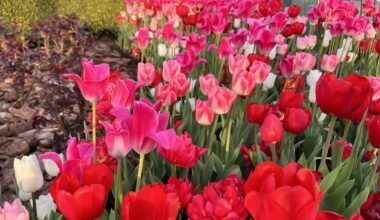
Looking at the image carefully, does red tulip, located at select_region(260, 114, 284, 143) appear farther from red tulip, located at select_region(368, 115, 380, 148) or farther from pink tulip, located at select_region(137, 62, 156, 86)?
pink tulip, located at select_region(137, 62, 156, 86)

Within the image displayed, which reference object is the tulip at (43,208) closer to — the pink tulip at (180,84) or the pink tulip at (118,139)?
the pink tulip at (118,139)

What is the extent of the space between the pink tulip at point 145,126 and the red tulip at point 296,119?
542mm

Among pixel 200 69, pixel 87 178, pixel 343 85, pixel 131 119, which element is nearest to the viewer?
pixel 87 178

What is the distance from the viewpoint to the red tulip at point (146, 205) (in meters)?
0.88

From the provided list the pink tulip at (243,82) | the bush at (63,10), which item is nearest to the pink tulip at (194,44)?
the pink tulip at (243,82)

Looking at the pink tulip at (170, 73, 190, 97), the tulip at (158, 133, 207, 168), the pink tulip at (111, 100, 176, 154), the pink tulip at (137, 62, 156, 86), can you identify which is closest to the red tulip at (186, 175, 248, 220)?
the pink tulip at (111, 100, 176, 154)

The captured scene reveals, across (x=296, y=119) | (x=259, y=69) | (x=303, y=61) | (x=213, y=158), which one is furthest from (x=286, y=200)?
(x=303, y=61)

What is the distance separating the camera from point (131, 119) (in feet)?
Answer: 3.71

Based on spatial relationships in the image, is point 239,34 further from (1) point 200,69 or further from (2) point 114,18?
(2) point 114,18

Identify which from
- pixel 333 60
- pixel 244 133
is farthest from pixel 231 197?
pixel 333 60

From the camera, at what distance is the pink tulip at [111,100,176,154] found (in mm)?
1092

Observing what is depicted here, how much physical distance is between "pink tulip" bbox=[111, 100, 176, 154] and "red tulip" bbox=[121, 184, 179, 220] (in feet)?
0.69

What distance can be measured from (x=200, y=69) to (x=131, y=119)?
2608 mm

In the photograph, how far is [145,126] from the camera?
1125mm
